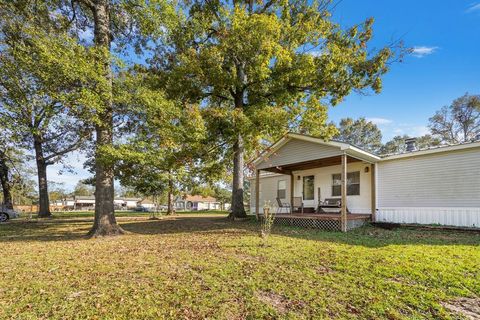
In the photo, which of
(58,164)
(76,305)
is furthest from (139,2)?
(58,164)

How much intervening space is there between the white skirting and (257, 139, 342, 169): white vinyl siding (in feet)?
12.5

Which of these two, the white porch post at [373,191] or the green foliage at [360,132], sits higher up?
the green foliage at [360,132]

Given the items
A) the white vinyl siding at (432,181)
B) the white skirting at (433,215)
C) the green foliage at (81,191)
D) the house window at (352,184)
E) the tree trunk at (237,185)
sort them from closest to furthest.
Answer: the white skirting at (433,215) → the white vinyl siding at (432,181) → the house window at (352,184) → the tree trunk at (237,185) → the green foliage at (81,191)

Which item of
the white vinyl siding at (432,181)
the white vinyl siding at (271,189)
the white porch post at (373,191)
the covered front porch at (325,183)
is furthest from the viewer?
the white vinyl siding at (271,189)

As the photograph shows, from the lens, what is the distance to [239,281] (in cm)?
409

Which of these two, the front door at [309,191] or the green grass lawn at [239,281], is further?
the front door at [309,191]

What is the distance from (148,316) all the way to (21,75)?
8.76 m

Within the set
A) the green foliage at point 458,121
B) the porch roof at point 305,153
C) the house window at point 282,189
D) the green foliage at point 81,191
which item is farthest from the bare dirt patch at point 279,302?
the green foliage at point 81,191

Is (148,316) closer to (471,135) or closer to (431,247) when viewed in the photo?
(431,247)

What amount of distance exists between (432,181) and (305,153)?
5.11 m

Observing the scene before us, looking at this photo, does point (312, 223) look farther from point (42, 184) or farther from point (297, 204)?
point (42, 184)

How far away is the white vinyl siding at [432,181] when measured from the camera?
961 cm

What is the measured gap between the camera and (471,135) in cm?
3259

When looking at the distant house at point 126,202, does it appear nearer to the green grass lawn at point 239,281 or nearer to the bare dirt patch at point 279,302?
the green grass lawn at point 239,281
